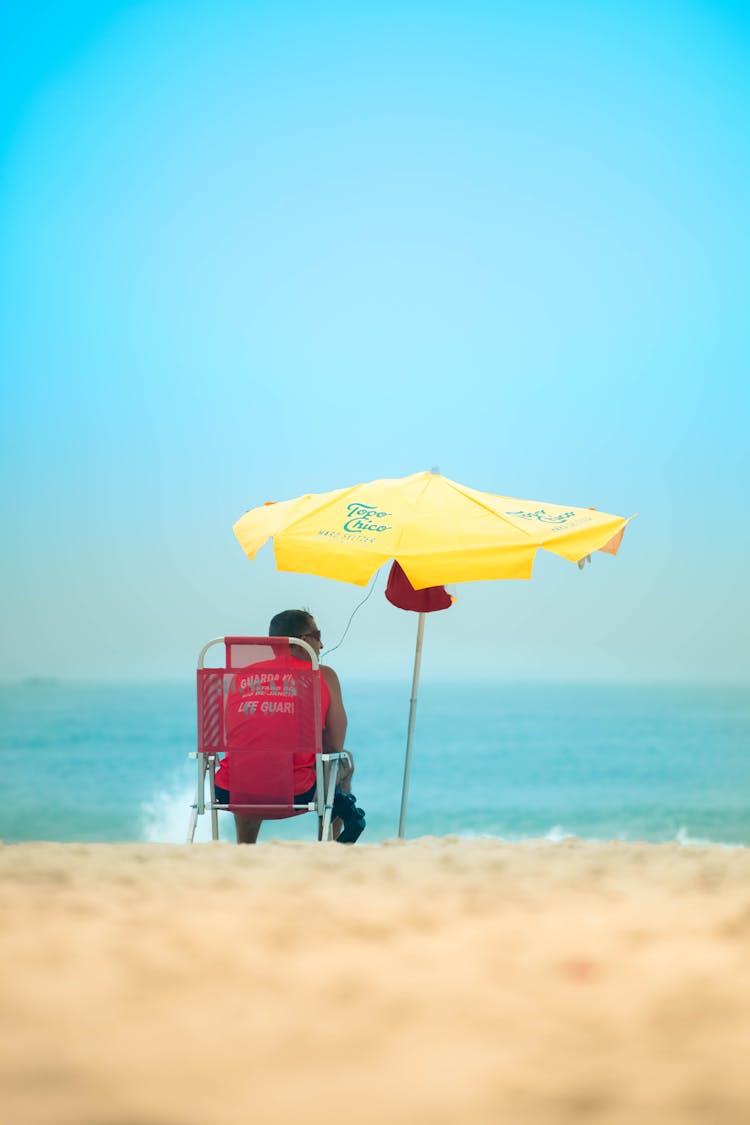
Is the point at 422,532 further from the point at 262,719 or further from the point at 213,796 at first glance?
the point at 213,796

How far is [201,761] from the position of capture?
498 cm

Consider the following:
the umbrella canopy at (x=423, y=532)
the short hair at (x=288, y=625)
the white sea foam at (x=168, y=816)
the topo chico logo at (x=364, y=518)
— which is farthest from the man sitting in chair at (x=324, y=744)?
the white sea foam at (x=168, y=816)

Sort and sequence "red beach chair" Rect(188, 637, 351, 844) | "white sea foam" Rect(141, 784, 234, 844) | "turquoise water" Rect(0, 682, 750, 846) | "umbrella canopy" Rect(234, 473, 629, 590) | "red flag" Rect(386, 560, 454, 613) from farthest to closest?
"turquoise water" Rect(0, 682, 750, 846)
"white sea foam" Rect(141, 784, 234, 844)
"red flag" Rect(386, 560, 454, 613)
"red beach chair" Rect(188, 637, 351, 844)
"umbrella canopy" Rect(234, 473, 629, 590)

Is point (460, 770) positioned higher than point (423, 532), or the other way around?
point (423, 532)

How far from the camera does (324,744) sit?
5086mm

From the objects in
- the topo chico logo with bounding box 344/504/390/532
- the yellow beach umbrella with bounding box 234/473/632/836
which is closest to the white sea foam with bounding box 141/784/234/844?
the yellow beach umbrella with bounding box 234/473/632/836

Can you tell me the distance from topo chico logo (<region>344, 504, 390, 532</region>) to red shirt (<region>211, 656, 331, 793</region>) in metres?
0.70

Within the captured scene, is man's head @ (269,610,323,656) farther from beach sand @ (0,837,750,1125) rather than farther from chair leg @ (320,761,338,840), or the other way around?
beach sand @ (0,837,750,1125)

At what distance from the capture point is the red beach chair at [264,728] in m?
4.89

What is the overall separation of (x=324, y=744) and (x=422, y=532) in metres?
1.16

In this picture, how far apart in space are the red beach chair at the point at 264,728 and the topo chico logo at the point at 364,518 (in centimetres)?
61

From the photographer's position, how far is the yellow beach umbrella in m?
4.64

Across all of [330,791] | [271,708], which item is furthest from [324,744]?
[271,708]

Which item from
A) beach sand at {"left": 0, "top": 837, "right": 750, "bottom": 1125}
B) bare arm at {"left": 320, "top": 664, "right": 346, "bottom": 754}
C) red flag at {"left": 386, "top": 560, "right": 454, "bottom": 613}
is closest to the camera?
beach sand at {"left": 0, "top": 837, "right": 750, "bottom": 1125}
